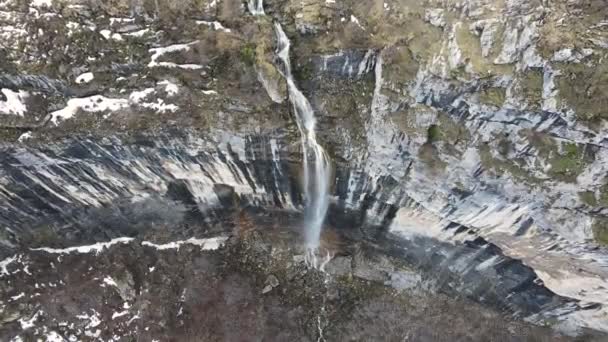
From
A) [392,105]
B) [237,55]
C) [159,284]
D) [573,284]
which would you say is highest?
[237,55]

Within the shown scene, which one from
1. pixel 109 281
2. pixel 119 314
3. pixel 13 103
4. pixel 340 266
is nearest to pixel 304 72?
pixel 340 266

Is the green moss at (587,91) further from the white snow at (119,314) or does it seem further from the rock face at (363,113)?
the white snow at (119,314)

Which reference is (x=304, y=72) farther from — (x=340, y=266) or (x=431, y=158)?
(x=340, y=266)

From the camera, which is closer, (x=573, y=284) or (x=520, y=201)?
(x=520, y=201)

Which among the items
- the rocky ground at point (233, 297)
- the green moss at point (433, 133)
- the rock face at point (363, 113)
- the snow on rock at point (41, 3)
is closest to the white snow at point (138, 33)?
the rock face at point (363, 113)

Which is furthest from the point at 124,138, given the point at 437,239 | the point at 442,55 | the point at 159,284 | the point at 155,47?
the point at 437,239

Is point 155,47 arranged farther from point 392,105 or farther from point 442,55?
point 442,55

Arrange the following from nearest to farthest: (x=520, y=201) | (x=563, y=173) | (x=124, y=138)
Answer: (x=563, y=173) < (x=520, y=201) < (x=124, y=138)
